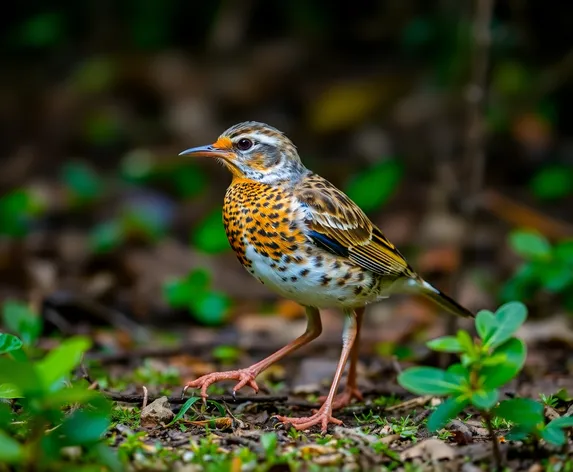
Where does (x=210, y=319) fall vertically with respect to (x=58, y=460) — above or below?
below

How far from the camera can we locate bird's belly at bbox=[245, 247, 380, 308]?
18.4 ft

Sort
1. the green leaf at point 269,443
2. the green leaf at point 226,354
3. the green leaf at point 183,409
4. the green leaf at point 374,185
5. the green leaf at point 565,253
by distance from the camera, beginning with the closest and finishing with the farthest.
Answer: the green leaf at point 269,443, the green leaf at point 183,409, the green leaf at point 226,354, the green leaf at point 565,253, the green leaf at point 374,185

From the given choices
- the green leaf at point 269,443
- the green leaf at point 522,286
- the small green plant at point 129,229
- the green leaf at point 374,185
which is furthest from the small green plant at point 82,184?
the green leaf at point 269,443

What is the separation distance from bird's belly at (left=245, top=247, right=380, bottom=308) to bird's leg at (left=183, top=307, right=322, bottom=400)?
34 centimetres

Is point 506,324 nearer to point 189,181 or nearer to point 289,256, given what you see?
point 289,256

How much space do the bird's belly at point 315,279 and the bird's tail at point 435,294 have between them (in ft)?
1.97

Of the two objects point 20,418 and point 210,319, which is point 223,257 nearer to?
point 210,319

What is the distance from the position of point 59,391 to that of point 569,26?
10.9m

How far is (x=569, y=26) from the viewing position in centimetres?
1280

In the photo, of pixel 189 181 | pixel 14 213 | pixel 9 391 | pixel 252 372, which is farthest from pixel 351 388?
pixel 189 181

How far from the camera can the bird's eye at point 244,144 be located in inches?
243

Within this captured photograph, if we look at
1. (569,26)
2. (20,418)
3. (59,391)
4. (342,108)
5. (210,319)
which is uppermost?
(569,26)

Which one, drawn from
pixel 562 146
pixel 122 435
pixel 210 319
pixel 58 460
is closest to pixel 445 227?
pixel 562 146

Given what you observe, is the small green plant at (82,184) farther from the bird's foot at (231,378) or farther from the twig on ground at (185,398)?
the bird's foot at (231,378)
